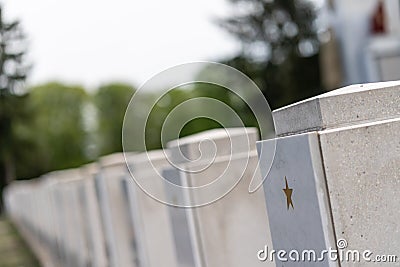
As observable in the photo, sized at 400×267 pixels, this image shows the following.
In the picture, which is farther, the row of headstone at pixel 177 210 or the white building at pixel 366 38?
the white building at pixel 366 38

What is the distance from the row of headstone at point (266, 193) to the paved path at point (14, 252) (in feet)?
22.5

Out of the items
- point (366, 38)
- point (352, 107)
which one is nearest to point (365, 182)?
point (352, 107)

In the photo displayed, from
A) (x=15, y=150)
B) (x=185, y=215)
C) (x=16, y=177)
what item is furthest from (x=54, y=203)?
(x=16, y=177)

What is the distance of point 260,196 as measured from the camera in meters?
4.59

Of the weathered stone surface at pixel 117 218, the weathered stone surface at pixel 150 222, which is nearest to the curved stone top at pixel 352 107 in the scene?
the weathered stone surface at pixel 150 222

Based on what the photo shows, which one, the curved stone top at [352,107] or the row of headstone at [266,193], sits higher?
the curved stone top at [352,107]

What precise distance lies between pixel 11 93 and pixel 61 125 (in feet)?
124

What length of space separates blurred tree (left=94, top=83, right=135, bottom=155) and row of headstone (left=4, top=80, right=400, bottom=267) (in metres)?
49.0

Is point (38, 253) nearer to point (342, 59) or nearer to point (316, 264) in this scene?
point (342, 59)

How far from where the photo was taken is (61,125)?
65.8 metres

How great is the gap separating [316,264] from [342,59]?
22.7 meters

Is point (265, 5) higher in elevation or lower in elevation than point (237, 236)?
higher

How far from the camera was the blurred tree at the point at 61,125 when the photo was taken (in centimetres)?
5862

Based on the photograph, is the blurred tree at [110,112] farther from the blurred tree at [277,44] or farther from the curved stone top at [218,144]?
the curved stone top at [218,144]
